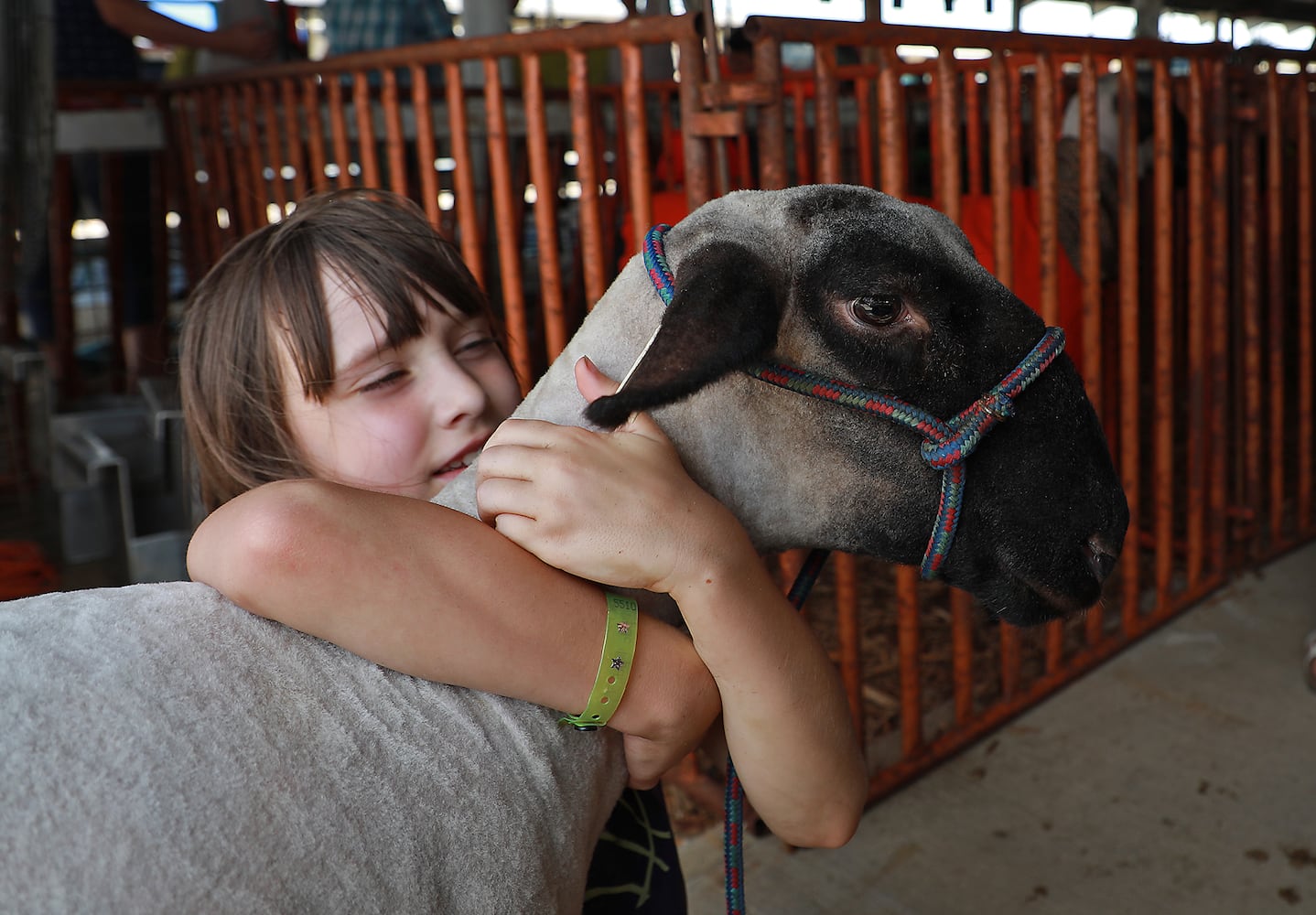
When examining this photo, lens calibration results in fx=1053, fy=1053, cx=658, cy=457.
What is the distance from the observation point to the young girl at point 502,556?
1.11m

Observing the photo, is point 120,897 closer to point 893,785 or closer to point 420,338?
point 420,338

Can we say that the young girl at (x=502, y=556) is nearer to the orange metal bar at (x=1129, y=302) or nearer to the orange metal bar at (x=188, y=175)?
the orange metal bar at (x=1129, y=302)

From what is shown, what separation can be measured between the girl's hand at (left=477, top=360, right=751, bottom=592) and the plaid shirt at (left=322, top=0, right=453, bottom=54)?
153 inches

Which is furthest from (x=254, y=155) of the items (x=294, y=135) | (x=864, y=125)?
(x=864, y=125)

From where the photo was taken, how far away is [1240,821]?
9.50 ft

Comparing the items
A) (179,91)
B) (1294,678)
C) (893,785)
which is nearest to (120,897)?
(893,785)

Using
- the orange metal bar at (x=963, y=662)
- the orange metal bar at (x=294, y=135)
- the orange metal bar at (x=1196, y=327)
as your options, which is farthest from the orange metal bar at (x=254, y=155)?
the orange metal bar at (x=1196, y=327)

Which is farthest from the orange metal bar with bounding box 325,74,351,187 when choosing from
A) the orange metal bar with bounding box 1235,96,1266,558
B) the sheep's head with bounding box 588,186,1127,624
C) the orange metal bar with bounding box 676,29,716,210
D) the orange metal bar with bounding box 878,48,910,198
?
the orange metal bar with bounding box 1235,96,1266,558

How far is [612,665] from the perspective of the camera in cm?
120

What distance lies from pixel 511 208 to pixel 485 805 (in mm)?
1943

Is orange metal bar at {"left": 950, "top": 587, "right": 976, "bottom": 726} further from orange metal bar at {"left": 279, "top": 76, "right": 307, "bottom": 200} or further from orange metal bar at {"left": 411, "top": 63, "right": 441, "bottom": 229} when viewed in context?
orange metal bar at {"left": 279, "top": 76, "right": 307, "bottom": 200}

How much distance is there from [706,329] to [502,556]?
34cm

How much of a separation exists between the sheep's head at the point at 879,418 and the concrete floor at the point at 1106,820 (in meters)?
1.62

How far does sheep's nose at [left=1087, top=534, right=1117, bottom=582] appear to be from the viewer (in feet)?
4.40
